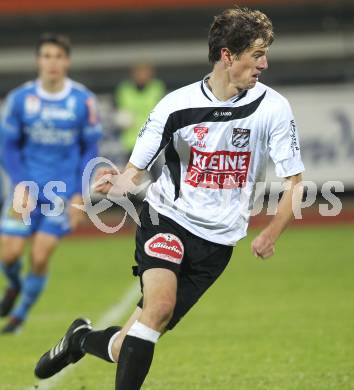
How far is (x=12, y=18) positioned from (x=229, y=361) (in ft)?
44.0

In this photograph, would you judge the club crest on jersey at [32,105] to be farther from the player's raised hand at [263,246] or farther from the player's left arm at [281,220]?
the player's raised hand at [263,246]

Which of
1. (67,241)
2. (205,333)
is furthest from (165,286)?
(67,241)

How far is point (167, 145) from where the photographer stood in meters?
6.23

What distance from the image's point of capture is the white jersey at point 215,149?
611 centimetres

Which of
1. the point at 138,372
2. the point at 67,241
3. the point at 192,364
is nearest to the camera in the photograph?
the point at 138,372

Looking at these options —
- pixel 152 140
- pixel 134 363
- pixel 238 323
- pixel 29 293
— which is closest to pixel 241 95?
pixel 152 140

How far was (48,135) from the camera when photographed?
10.0 metres

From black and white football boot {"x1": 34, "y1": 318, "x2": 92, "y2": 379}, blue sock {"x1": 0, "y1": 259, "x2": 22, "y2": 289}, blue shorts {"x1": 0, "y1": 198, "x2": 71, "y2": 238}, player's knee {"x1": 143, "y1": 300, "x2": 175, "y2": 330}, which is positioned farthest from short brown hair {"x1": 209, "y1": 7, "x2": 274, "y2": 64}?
blue sock {"x1": 0, "y1": 259, "x2": 22, "y2": 289}

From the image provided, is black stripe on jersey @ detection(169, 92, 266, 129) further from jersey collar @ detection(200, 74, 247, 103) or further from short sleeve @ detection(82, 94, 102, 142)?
short sleeve @ detection(82, 94, 102, 142)

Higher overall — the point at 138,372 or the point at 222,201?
the point at 222,201

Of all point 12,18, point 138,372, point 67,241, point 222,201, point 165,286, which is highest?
point 12,18

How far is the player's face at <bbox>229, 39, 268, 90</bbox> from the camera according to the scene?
605 centimetres

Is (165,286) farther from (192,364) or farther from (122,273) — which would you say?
(122,273)

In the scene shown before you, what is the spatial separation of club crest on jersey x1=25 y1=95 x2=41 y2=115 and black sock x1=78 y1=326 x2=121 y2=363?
12.3 ft
